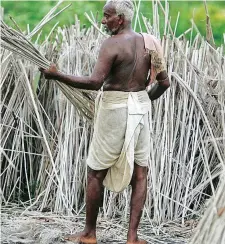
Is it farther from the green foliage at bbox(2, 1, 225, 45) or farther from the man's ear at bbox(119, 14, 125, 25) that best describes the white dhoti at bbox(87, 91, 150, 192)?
the green foliage at bbox(2, 1, 225, 45)

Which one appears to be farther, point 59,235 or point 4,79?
point 4,79

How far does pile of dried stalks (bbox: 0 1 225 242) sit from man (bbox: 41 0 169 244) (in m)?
0.51

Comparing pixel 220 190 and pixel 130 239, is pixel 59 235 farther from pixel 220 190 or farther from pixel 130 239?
pixel 220 190

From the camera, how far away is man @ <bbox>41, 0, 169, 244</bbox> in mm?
3742

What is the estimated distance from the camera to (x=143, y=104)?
389cm

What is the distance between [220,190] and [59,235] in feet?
5.76

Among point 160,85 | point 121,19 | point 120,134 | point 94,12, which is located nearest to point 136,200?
point 120,134

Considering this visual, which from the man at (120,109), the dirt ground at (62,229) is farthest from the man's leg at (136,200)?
the dirt ground at (62,229)

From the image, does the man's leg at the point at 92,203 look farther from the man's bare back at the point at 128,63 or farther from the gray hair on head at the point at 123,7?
the gray hair on head at the point at 123,7

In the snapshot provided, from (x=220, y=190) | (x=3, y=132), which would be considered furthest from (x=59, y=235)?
(x=220, y=190)

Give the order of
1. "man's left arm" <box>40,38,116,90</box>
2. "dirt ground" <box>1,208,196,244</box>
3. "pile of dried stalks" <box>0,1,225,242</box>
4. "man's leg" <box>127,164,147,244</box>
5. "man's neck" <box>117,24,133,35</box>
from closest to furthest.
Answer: "man's left arm" <box>40,38,116,90</box> → "man's neck" <box>117,24,133,35</box> → "man's leg" <box>127,164,147,244</box> → "dirt ground" <box>1,208,196,244</box> → "pile of dried stalks" <box>0,1,225,242</box>

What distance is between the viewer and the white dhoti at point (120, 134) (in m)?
3.84

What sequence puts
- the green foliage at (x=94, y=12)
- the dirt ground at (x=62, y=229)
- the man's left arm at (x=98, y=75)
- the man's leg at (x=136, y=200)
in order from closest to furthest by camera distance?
the man's left arm at (x=98, y=75) < the man's leg at (x=136, y=200) < the dirt ground at (x=62, y=229) < the green foliage at (x=94, y=12)

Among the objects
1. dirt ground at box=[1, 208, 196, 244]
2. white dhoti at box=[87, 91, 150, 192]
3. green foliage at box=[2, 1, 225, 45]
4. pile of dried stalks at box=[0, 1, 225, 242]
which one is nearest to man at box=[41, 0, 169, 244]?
white dhoti at box=[87, 91, 150, 192]
